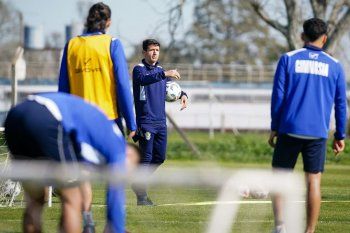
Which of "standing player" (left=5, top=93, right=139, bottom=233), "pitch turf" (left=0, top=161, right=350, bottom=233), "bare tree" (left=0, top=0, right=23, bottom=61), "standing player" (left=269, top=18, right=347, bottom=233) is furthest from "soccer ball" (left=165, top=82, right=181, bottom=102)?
"bare tree" (left=0, top=0, right=23, bottom=61)

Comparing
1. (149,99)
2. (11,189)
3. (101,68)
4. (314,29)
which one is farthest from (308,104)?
(11,189)

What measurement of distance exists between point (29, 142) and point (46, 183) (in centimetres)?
119

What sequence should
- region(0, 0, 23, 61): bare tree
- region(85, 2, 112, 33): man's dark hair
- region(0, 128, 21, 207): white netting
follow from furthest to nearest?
region(0, 0, 23, 61): bare tree
region(0, 128, 21, 207): white netting
region(85, 2, 112, 33): man's dark hair

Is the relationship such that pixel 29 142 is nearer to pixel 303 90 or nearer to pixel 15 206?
pixel 303 90

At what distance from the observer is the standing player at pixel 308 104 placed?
930 cm

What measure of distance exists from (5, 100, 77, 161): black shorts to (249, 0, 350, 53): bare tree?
21551 millimetres

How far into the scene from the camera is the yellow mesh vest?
9047mm

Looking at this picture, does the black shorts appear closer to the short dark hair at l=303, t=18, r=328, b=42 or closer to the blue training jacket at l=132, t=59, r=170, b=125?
the short dark hair at l=303, t=18, r=328, b=42

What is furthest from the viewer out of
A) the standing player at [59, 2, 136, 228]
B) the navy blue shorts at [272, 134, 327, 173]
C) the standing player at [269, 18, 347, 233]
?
the navy blue shorts at [272, 134, 327, 173]

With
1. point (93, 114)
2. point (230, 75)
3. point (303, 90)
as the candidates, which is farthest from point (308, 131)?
point (230, 75)

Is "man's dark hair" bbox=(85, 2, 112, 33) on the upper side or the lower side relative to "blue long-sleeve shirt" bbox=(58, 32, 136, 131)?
upper

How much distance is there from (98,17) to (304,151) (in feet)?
6.82

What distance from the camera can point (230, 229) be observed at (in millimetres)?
6301

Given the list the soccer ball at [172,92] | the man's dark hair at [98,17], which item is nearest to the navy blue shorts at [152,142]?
the soccer ball at [172,92]
